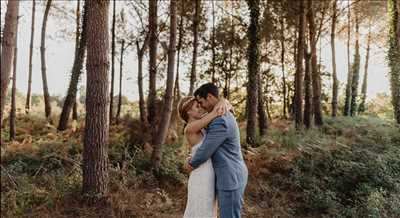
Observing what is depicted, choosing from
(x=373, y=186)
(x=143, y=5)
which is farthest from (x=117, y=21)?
(x=373, y=186)

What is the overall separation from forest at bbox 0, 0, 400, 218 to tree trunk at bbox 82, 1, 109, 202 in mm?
19

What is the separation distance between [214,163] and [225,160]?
14 cm

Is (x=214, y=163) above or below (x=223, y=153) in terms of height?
below

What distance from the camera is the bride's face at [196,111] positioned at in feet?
16.9

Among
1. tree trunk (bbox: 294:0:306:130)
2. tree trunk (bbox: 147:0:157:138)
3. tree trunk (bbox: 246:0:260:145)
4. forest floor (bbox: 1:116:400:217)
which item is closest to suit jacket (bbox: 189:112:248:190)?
forest floor (bbox: 1:116:400:217)

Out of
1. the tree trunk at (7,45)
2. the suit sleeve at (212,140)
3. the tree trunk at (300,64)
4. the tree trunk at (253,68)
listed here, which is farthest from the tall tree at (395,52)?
the tree trunk at (7,45)

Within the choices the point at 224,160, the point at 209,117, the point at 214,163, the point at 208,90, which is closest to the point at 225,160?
the point at 224,160

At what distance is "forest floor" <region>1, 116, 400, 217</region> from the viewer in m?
7.99

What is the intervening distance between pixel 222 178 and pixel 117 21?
17897 millimetres

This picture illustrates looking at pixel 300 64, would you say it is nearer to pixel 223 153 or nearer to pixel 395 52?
pixel 395 52

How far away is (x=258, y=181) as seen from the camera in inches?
407

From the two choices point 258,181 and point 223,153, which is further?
point 258,181

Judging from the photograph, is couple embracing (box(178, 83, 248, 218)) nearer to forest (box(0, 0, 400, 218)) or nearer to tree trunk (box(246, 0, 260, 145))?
forest (box(0, 0, 400, 218))

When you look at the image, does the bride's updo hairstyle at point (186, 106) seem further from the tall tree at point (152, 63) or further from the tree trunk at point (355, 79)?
the tree trunk at point (355, 79)
